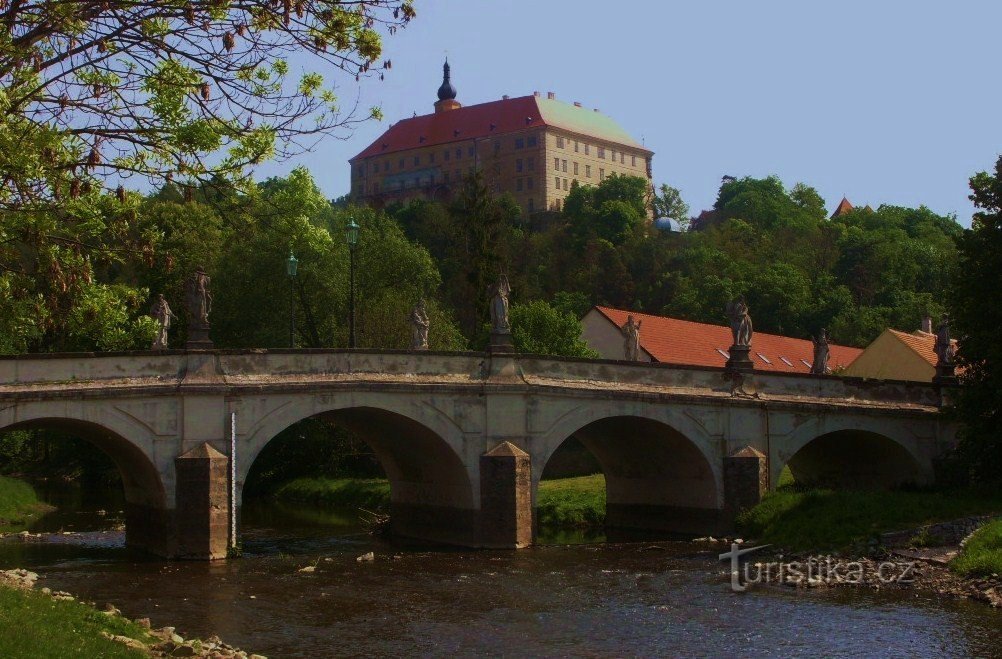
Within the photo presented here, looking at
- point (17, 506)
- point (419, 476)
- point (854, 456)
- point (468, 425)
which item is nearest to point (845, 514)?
point (468, 425)

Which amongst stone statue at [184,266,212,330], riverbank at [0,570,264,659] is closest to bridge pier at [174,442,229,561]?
stone statue at [184,266,212,330]

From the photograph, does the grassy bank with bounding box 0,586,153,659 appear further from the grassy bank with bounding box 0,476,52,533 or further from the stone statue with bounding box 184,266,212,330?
the grassy bank with bounding box 0,476,52,533

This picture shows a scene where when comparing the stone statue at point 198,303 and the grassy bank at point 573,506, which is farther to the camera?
Result: the grassy bank at point 573,506

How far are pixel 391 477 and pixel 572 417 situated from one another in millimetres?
6284

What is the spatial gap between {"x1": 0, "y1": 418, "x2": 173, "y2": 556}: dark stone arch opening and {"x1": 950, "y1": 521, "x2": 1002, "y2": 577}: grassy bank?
52.8ft

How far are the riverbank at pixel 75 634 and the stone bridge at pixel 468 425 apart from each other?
739 centimetres

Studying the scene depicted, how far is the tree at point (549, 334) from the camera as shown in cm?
4962

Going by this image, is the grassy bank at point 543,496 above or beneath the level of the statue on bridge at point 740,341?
beneath

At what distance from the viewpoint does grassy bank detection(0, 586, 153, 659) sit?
45.5 feet

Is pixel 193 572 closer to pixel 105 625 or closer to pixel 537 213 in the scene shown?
pixel 105 625

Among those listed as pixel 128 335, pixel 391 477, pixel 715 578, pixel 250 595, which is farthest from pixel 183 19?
pixel 391 477

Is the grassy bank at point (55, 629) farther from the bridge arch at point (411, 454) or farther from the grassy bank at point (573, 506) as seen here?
the grassy bank at point (573, 506)

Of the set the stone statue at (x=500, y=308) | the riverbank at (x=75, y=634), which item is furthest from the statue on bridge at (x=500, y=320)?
the riverbank at (x=75, y=634)

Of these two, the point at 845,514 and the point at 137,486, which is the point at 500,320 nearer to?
the point at 845,514
